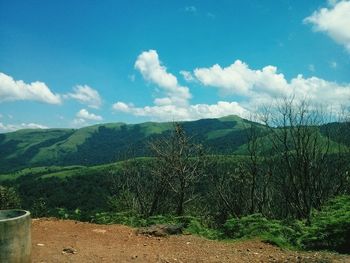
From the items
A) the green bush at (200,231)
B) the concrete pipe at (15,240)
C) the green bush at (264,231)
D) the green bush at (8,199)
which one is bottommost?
the green bush at (8,199)

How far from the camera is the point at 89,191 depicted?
395ft

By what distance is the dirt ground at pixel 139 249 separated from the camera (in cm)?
1120

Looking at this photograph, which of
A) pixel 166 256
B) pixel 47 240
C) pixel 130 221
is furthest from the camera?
pixel 130 221

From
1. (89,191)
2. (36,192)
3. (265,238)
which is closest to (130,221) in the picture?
(265,238)

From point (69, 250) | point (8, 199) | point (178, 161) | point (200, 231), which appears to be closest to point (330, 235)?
point (200, 231)

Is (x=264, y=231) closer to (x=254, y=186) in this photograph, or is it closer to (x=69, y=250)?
(x=69, y=250)

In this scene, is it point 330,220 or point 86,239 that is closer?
point 330,220

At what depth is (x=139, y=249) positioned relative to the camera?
41.3ft

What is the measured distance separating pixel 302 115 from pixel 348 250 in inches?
525

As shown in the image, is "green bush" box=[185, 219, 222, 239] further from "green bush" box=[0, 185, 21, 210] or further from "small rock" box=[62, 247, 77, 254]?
"green bush" box=[0, 185, 21, 210]

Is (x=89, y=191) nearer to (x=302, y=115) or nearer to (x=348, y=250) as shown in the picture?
(x=302, y=115)

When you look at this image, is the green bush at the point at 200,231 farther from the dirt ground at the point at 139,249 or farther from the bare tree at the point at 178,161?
the bare tree at the point at 178,161

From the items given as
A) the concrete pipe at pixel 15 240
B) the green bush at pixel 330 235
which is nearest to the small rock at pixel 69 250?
the concrete pipe at pixel 15 240

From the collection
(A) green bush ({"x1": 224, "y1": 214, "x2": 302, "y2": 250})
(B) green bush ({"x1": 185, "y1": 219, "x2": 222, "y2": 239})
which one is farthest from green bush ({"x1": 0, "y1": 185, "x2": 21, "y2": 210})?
(A) green bush ({"x1": 224, "y1": 214, "x2": 302, "y2": 250})
